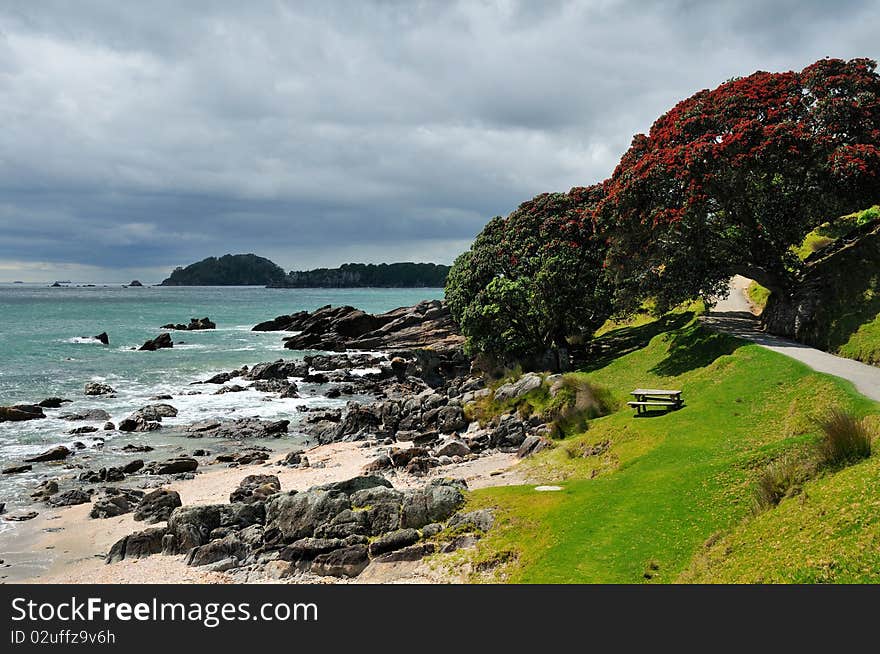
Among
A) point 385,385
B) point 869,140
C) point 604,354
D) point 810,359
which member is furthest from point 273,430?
point 869,140

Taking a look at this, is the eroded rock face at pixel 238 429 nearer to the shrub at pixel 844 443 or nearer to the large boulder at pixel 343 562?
the large boulder at pixel 343 562

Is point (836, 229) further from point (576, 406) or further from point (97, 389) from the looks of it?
point (97, 389)

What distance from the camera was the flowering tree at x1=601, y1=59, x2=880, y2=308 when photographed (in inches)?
1064

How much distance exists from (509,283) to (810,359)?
20.5 meters

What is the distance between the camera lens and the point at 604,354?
39469 mm

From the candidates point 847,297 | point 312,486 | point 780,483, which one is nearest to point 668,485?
point 780,483

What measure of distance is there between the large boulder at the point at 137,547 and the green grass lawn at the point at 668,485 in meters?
10.9

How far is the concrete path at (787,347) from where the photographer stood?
2045 centimetres

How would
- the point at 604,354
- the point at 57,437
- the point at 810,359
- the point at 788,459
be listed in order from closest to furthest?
the point at 788,459
the point at 810,359
the point at 57,437
the point at 604,354

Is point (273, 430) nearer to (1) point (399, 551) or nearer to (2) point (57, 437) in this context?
(2) point (57, 437)

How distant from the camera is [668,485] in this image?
47.7ft

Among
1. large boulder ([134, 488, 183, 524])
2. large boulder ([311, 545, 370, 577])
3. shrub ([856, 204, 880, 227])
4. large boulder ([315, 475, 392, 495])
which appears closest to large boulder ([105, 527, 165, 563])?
large boulder ([134, 488, 183, 524])

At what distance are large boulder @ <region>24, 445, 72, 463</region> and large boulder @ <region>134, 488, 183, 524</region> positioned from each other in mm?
12175

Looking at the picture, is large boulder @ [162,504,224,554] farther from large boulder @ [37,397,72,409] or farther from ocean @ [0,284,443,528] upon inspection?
large boulder @ [37,397,72,409]
